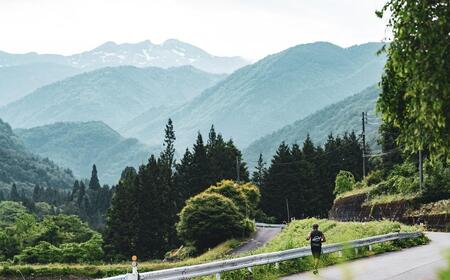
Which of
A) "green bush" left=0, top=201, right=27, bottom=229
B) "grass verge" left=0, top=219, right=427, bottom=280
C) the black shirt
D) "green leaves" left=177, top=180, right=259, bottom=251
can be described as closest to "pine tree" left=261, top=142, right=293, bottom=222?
"green leaves" left=177, top=180, right=259, bottom=251

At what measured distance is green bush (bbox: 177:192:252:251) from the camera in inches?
2427

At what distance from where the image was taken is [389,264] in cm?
2317

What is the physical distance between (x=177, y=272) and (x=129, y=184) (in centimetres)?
7233

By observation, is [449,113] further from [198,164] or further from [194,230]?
[198,164]

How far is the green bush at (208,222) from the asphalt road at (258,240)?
230 cm

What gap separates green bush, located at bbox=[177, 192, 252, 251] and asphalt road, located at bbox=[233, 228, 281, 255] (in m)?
2.30

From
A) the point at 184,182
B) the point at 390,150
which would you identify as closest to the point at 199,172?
the point at 184,182

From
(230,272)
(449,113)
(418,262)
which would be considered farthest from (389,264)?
(449,113)

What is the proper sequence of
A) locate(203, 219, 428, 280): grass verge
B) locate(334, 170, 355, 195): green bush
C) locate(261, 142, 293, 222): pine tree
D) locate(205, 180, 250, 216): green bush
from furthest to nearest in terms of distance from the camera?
locate(261, 142, 293, 222): pine tree, locate(334, 170, 355, 195): green bush, locate(205, 180, 250, 216): green bush, locate(203, 219, 428, 280): grass verge

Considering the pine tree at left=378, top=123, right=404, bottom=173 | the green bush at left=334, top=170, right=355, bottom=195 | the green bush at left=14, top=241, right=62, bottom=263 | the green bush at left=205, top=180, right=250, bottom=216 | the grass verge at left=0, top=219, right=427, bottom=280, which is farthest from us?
the green bush at left=334, top=170, right=355, bottom=195

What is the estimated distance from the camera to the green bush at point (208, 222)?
202ft

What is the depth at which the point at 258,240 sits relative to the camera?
62.3 meters

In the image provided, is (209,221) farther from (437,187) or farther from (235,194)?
(437,187)

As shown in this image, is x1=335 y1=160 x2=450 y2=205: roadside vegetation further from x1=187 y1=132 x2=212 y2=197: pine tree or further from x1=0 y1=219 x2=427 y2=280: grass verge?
x1=187 y1=132 x2=212 y2=197: pine tree
